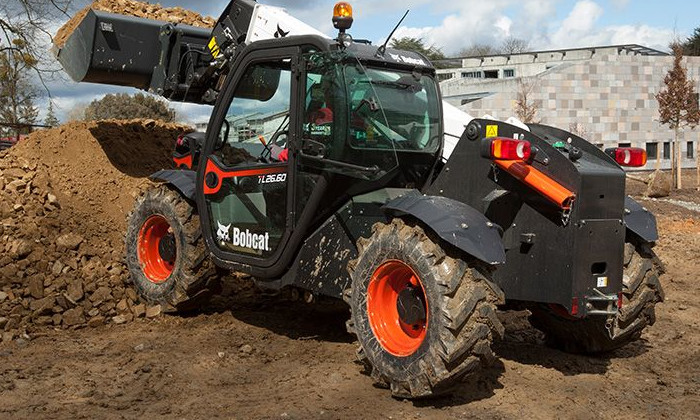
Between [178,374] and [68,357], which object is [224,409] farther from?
[68,357]

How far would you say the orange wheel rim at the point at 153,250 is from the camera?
24.0 ft

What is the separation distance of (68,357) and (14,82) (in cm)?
1426

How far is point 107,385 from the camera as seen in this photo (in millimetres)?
5164

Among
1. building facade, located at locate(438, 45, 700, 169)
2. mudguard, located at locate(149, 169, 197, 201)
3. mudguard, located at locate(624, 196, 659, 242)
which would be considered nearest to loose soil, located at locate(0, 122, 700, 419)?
mudguard, located at locate(624, 196, 659, 242)

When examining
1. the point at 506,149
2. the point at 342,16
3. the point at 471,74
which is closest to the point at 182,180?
the point at 342,16

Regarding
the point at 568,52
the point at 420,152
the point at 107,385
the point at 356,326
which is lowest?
the point at 107,385

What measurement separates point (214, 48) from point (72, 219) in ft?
7.90

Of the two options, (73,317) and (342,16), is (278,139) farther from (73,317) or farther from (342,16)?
(73,317)

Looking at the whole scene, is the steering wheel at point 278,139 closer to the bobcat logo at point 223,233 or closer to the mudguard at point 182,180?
the bobcat logo at point 223,233

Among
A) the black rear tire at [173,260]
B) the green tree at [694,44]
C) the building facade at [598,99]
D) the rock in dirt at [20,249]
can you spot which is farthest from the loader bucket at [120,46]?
the green tree at [694,44]

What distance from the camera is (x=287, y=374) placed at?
5340 mm

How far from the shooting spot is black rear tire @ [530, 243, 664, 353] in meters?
5.27

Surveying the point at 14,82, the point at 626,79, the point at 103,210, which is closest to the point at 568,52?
the point at 626,79

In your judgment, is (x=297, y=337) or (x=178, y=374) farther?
(x=297, y=337)
